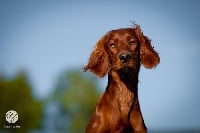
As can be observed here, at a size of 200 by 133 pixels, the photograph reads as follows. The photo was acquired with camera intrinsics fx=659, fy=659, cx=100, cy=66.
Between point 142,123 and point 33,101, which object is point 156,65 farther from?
point 33,101

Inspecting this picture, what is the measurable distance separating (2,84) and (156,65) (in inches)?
532

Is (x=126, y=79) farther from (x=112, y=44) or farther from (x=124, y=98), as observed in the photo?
(x=112, y=44)

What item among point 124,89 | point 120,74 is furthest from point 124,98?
point 120,74

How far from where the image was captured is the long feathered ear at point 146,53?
203 inches

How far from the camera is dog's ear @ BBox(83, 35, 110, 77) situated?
16.8 feet

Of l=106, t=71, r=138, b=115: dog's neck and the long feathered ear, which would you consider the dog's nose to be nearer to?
l=106, t=71, r=138, b=115: dog's neck

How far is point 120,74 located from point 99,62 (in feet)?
0.70

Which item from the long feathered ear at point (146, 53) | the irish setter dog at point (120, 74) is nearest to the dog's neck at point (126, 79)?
the irish setter dog at point (120, 74)

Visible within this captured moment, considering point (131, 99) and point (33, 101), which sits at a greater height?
point (131, 99)

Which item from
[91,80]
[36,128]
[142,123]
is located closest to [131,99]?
[142,123]

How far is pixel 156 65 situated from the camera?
17.1ft

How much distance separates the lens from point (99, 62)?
16.9 feet

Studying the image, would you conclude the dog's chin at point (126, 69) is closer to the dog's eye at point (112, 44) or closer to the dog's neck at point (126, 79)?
the dog's neck at point (126, 79)

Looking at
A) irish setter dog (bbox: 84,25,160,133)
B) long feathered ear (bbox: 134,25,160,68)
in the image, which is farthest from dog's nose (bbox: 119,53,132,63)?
long feathered ear (bbox: 134,25,160,68)
